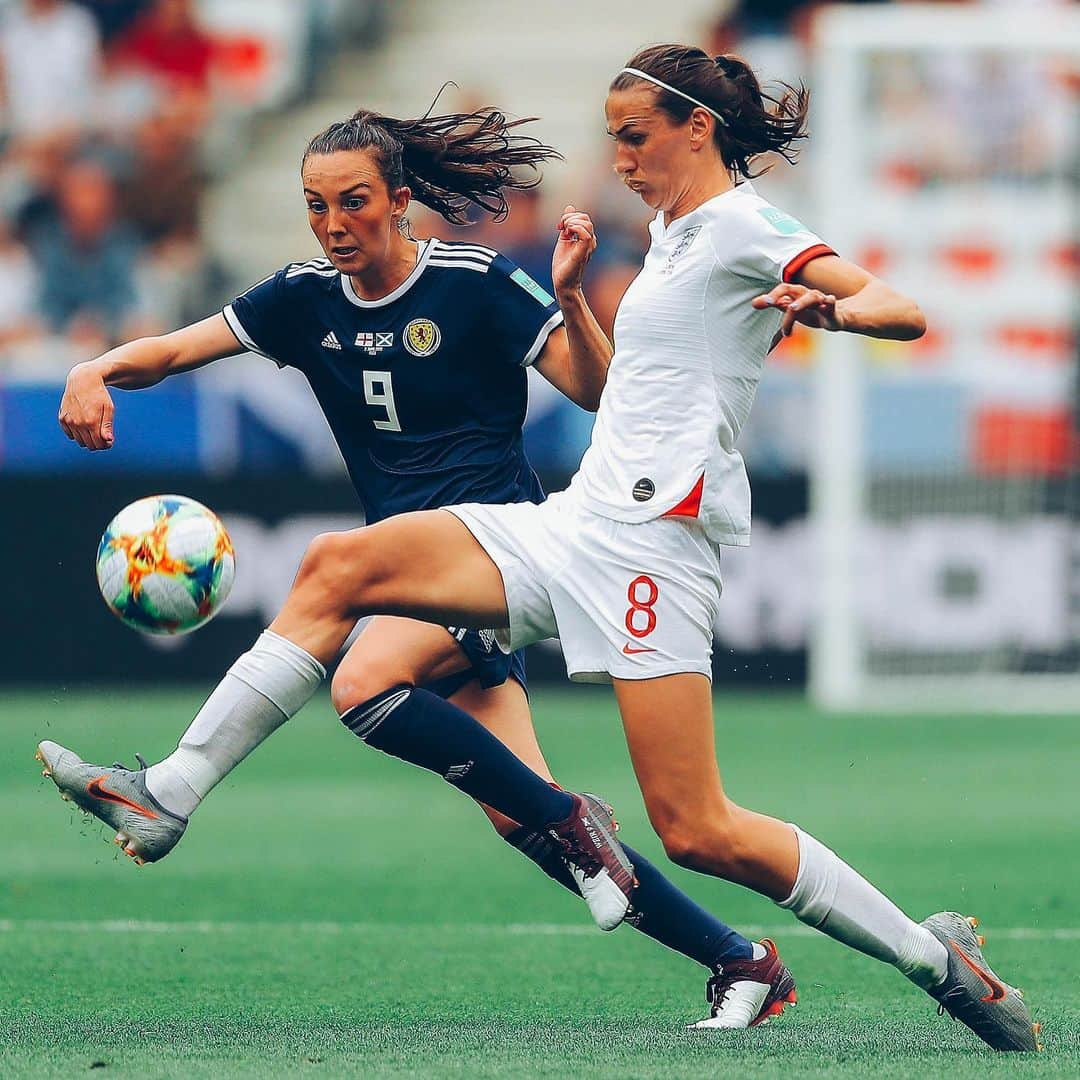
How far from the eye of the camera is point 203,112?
1656cm

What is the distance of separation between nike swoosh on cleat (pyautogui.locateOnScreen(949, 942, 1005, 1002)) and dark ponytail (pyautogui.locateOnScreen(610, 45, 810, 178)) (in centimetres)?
182

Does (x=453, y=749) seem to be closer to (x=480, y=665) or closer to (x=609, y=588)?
(x=480, y=665)

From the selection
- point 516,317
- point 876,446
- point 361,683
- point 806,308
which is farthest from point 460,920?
point 876,446

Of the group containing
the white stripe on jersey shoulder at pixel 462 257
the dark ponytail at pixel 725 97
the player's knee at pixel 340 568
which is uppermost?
the dark ponytail at pixel 725 97

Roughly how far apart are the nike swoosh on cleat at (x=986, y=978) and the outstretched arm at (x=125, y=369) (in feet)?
7.39

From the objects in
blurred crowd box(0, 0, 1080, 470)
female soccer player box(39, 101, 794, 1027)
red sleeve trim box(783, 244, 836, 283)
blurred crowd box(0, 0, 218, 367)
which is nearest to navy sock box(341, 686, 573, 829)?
female soccer player box(39, 101, 794, 1027)

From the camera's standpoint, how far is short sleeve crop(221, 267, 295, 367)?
17.5 feet

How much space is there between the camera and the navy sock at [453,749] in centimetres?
496

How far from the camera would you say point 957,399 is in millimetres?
12852

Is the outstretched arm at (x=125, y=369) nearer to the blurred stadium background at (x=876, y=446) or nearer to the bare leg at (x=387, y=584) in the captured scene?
the bare leg at (x=387, y=584)

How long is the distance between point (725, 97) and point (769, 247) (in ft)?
1.50

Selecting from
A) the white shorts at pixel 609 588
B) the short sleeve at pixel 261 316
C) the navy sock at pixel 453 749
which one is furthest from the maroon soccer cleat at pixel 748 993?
the short sleeve at pixel 261 316

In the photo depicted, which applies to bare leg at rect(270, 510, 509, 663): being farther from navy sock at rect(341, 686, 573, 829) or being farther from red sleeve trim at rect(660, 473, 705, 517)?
red sleeve trim at rect(660, 473, 705, 517)

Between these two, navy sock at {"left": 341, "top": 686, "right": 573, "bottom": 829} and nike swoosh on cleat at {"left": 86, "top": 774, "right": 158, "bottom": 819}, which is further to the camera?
navy sock at {"left": 341, "top": 686, "right": 573, "bottom": 829}
